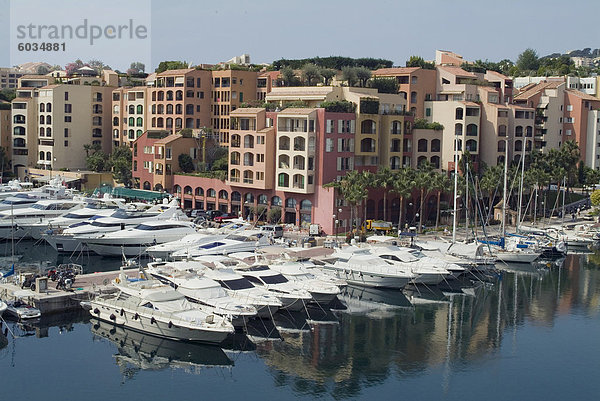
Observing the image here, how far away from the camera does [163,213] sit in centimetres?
7275

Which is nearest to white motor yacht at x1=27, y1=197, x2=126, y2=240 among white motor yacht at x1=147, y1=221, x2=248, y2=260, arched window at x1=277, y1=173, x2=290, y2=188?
white motor yacht at x1=147, y1=221, x2=248, y2=260

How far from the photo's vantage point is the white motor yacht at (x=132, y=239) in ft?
215

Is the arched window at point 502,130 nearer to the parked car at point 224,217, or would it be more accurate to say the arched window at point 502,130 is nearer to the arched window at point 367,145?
the arched window at point 367,145

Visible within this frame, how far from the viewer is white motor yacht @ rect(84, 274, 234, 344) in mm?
42594

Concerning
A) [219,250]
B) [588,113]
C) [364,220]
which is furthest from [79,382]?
[588,113]

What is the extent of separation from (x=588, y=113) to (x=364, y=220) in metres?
41.8

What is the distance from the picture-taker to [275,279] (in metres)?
50.2

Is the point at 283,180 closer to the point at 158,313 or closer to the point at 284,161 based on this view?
the point at 284,161

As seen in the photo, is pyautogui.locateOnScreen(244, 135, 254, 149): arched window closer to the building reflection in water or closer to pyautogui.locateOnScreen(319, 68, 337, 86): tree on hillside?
pyautogui.locateOnScreen(319, 68, 337, 86): tree on hillside

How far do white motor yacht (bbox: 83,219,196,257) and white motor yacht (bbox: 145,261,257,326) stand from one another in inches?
473

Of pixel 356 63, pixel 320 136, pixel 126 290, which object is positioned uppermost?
pixel 356 63

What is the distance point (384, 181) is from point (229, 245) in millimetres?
19534

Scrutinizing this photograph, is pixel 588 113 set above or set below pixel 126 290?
above

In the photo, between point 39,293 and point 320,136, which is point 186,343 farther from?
point 320,136
